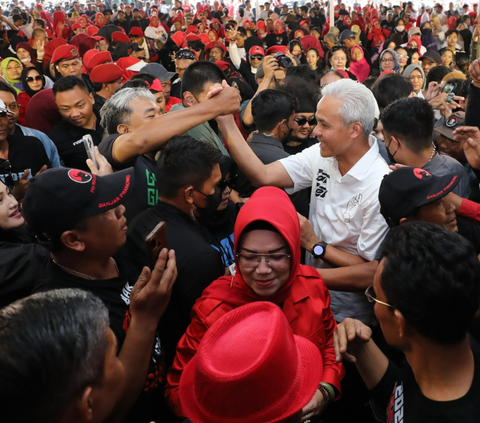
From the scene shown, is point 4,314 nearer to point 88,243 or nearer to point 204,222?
point 88,243

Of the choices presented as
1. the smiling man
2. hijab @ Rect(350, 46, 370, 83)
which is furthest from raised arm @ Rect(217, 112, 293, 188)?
hijab @ Rect(350, 46, 370, 83)

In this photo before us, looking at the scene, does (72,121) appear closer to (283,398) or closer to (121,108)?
(121,108)

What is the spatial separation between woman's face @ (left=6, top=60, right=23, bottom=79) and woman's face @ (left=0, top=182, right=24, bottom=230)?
4.64 metres

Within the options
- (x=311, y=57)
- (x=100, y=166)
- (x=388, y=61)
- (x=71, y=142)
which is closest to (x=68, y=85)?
(x=71, y=142)

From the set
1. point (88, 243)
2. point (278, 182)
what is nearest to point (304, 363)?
point (88, 243)

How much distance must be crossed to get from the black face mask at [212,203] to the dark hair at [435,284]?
45.5 inches

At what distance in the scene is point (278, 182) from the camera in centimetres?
268

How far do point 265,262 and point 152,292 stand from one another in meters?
0.49

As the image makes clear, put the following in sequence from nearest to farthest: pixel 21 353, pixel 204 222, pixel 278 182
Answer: pixel 21 353 → pixel 204 222 → pixel 278 182

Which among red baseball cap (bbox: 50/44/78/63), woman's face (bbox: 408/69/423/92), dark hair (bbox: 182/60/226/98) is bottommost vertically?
woman's face (bbox: 408/69/423/92)

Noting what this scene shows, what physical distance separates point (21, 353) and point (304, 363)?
2.51 feet

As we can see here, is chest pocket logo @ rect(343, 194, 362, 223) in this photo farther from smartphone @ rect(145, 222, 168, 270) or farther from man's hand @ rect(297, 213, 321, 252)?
smartphone @ rect(145, 222, 168, 270)

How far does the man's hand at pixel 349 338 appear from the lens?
161 cm

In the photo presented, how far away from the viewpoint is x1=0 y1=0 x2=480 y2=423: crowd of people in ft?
3.76
